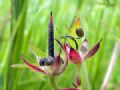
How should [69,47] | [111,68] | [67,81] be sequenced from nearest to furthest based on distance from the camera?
[69,47], [111,68], [67,81]

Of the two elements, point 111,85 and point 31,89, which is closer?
point 31,89

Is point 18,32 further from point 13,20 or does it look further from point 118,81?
point 118,81

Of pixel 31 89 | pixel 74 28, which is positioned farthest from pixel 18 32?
pixel 74 28

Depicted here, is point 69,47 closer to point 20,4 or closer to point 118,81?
point 20,4

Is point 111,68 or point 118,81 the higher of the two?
point 111,68

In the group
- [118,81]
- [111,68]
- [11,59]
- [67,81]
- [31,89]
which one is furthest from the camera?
[118,81]

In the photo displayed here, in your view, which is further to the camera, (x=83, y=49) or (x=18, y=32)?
(x=18, y=32)

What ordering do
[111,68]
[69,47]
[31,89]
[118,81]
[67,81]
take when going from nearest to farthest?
[69,47], [111,68], [31,89], [67,81], [118,81]

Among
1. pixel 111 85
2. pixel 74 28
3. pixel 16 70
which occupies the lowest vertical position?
pixel 111 85

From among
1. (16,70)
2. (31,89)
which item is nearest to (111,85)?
(31,89)
